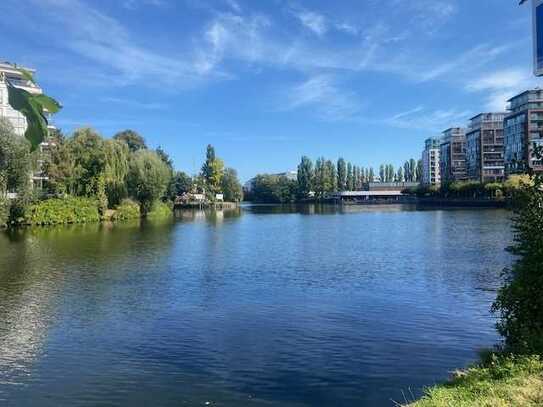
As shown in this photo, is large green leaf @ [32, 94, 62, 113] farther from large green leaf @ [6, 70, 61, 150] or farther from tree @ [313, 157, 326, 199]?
tree @ [313, 157, 326, 199]

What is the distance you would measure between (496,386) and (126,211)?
7685cm

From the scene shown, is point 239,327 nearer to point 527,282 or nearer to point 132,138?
point 527,282

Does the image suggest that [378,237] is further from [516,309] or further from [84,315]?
[516,309]

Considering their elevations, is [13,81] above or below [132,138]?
below

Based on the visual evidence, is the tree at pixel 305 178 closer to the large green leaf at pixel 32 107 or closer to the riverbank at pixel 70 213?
the riverbank at pixel 70 213

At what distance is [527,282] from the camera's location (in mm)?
10578

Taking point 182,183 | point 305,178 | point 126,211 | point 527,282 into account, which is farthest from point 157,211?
point 305,178

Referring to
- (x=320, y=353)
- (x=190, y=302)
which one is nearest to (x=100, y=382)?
(x=320, y=353)

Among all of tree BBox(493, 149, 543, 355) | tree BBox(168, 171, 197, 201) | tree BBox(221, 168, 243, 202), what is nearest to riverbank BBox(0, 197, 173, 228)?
tree BBox(168, 171, 197, 201)

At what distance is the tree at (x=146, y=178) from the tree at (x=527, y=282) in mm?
75090

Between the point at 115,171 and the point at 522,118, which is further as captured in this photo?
the point at 522,118

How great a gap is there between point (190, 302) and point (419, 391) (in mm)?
11438

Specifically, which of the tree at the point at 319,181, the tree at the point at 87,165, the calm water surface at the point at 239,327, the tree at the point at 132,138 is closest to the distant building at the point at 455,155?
the tree at the point at 319,181

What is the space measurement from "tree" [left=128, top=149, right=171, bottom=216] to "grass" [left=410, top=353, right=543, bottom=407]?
76310mm
